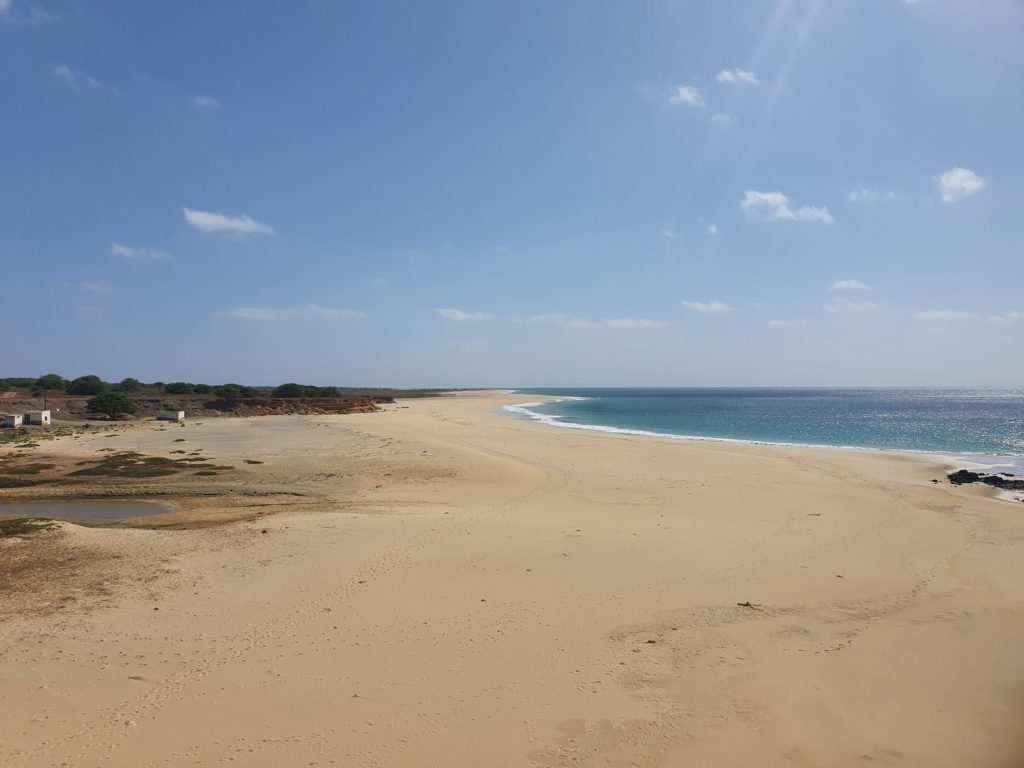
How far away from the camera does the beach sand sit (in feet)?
19.1

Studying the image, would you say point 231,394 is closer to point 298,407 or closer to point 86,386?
point 298,407

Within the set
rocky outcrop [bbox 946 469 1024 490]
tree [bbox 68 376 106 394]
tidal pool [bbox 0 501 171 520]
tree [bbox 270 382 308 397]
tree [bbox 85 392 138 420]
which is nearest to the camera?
tidal pool [bbox 0 501 171 520]

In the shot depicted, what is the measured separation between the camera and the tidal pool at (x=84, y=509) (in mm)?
16547

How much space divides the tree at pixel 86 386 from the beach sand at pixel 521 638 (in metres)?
67.3

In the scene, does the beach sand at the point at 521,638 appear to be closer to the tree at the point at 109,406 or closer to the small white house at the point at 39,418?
the small white house at the point at 39,418

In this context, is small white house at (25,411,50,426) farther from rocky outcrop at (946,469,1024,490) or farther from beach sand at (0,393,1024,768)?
rocky outcrop at (946,469,1024,490)

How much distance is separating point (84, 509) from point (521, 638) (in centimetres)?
1647

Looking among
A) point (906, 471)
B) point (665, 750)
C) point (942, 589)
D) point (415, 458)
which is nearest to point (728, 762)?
point (665, 750)

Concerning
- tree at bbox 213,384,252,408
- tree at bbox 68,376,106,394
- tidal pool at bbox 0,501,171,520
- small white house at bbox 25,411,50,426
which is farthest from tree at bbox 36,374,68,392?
tidal pool at bbox 0,501,171,520

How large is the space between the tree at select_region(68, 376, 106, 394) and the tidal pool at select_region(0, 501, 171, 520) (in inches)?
2450

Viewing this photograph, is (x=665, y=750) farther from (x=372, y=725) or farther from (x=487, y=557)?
(x=487, y=557)

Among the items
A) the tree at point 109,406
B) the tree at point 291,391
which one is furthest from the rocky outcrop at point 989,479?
the tree at point 291,391

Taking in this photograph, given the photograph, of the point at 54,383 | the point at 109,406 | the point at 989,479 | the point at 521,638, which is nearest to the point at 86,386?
the point at 54,383

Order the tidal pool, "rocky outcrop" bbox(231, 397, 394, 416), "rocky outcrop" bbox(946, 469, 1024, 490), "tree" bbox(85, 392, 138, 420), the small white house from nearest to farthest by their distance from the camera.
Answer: the tidal pool < "rocky outcrop" bbox(946, 469, 1024, 490) < the small white house < "tree" bbox(85, 392, 138, 420) < "rocky outcrop" bbox(231, 397, 394, 416)
